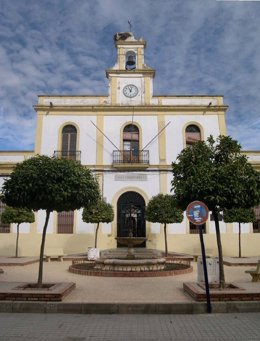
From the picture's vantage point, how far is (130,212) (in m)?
20.0

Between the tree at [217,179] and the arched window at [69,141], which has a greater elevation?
the arched window at [69,141]

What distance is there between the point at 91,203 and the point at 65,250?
1080 centimetres

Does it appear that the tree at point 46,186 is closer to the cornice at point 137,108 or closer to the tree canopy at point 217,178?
the tree canopy at point 217,178

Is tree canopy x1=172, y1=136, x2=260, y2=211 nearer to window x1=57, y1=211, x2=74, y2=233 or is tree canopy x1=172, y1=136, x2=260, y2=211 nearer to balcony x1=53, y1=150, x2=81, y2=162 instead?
window x1=57, y1=211, x2=74, y2=233

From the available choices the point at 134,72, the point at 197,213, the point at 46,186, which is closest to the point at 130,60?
the point at 134,72

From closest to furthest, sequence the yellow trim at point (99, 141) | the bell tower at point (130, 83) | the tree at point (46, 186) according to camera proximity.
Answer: the tree at point (46, 186)
the yellow trim at point (99, 141)
the bell tower at point (130, 83)

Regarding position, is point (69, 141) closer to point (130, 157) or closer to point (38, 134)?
point (38, 134)

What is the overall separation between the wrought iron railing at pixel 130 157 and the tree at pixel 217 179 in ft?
37.3

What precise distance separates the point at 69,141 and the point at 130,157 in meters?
3.81

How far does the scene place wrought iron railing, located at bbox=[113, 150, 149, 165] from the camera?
20652 mm

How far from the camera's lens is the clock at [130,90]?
21797 mm
